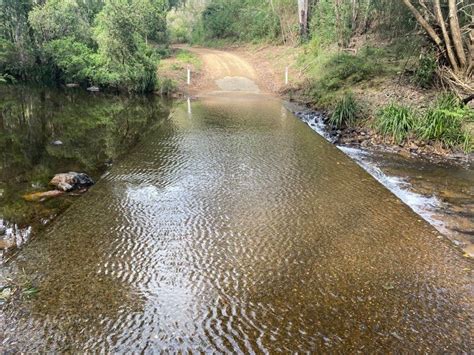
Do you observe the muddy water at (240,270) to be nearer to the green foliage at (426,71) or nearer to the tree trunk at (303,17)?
the green foliage at (426,71)

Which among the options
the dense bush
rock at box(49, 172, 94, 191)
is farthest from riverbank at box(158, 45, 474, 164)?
rock at box(49, 172, 94, 191)

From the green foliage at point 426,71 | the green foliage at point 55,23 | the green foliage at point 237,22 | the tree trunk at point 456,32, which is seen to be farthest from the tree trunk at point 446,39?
the green foliage at point 237,22

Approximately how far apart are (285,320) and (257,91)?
15.3 m

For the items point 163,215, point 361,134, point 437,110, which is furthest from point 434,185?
point 163,215

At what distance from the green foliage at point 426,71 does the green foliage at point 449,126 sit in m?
2.16

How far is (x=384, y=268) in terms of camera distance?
421 centimetres

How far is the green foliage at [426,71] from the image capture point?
35.5 ft

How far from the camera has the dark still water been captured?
6.02m

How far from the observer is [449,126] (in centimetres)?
880

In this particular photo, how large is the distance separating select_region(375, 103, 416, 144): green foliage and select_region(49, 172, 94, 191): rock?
651cm

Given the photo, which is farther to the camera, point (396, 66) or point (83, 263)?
point (396, 66)

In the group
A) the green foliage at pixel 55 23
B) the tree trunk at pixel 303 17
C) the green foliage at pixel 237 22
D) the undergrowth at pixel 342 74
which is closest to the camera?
the undergrowth at pixel 342 74

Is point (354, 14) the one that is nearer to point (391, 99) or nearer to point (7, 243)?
point (391, 99)

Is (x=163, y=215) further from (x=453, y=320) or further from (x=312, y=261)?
(x=453, y=320)
